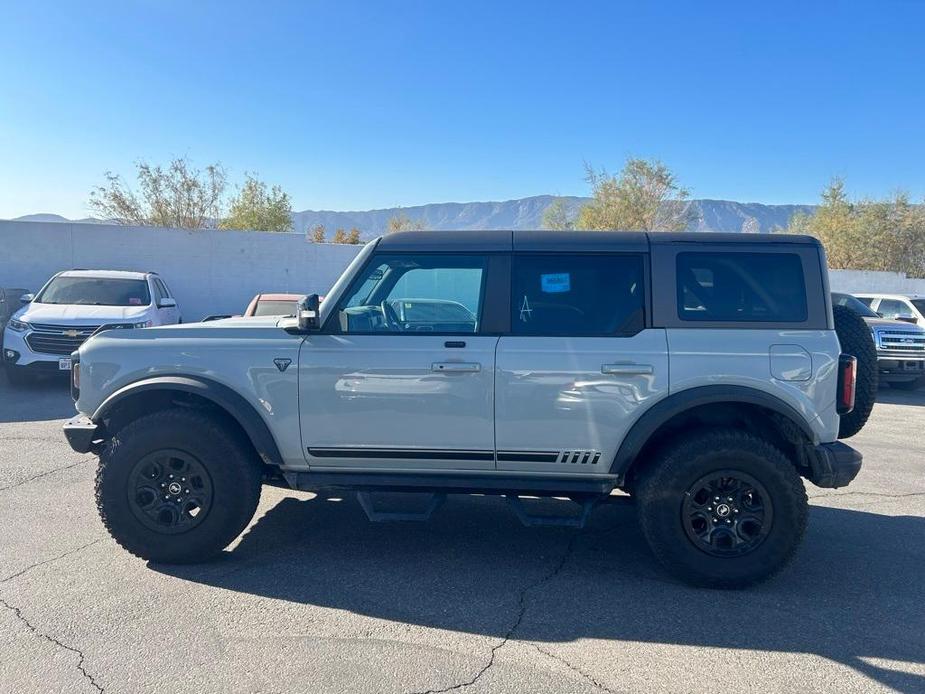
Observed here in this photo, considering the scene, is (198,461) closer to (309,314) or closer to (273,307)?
(309,314)

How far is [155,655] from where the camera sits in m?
3.04

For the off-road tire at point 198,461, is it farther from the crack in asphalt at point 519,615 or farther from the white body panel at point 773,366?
the white body panel at point 773,366

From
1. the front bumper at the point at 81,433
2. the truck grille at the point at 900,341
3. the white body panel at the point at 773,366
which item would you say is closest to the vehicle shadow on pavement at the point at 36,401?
the front bumper at the point at 81,433

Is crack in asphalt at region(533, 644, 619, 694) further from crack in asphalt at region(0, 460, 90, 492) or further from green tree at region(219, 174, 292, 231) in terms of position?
green tree at region(219, 174, 292, 231)

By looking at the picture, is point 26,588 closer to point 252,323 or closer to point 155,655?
point 155,655

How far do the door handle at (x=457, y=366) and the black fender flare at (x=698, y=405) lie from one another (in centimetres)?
98

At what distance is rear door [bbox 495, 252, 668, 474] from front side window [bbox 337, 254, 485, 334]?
30cm

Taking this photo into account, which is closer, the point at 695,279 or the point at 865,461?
the point at 695,279

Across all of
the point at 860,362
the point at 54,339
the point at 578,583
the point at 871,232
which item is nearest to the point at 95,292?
the point at 54,339

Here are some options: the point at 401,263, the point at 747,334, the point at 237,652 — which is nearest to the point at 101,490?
the point at 237,652

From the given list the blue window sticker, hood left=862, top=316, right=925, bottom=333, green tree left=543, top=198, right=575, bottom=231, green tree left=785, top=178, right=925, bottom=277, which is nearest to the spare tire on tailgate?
the blue window sticker

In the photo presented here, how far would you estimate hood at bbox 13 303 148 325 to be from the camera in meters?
9.61

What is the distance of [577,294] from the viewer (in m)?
3.98

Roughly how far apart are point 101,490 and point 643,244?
11.8ft
